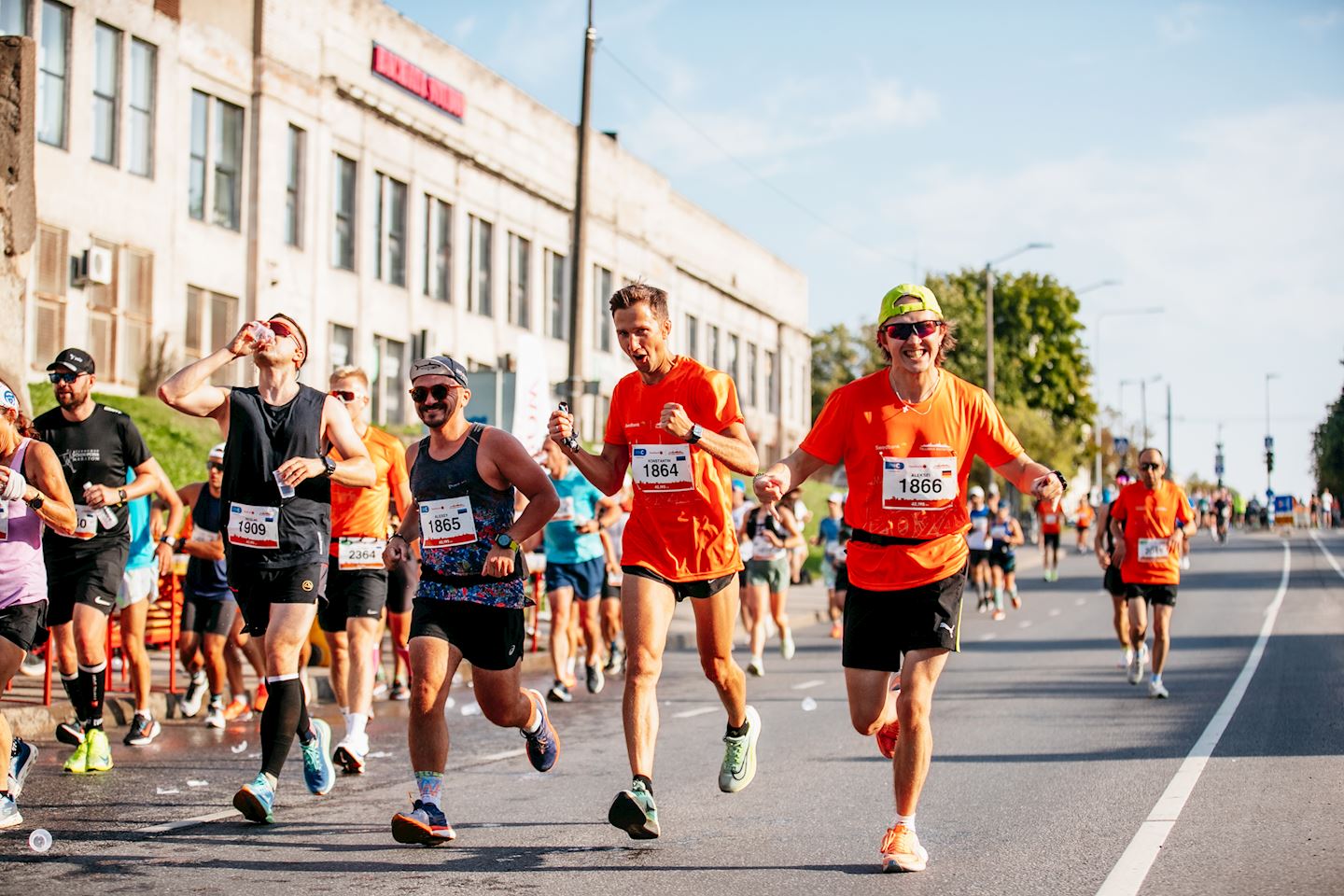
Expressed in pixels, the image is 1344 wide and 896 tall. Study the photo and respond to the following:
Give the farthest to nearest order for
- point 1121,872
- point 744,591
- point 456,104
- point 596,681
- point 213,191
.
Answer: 1. point 456,104
2. point 213,191
3. point 744,591
4. point 596,681
5. point 1121,872

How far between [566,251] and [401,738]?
3377 centimetres

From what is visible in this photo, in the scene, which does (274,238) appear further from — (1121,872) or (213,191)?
(1121,872)

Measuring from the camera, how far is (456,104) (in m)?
37.1

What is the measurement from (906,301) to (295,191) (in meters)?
26.5

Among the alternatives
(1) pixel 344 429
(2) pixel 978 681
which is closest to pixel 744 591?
(2) pixel 978 681

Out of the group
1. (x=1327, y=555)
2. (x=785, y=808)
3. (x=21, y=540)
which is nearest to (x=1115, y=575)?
(x=785, y=808)

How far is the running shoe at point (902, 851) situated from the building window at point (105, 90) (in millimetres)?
23019

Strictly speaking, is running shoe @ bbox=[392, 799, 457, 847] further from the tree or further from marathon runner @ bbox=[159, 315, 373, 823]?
the tree

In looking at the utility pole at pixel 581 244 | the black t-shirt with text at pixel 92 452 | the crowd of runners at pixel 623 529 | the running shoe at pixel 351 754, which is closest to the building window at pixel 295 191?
the utility pole at pixel 581 244

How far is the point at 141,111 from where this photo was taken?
90.3 feet

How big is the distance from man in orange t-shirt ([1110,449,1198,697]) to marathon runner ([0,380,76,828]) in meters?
8.65

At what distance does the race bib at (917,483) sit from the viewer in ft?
22.0

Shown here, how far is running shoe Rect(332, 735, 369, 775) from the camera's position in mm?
8977

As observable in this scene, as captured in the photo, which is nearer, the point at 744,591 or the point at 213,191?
the point at 744,591
